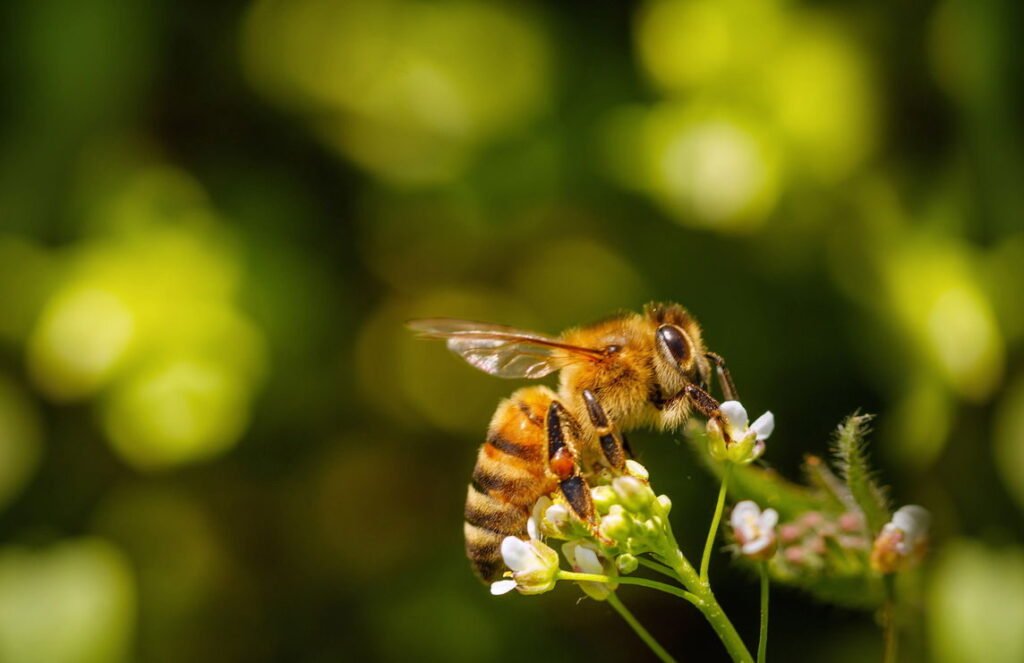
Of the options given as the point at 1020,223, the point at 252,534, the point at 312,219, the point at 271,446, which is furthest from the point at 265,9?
the point at 1020,223

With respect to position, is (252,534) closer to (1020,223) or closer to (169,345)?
(169,345)

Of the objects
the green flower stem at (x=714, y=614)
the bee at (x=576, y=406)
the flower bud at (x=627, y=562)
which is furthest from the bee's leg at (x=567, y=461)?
the green flower stem at (x=714, y=614)

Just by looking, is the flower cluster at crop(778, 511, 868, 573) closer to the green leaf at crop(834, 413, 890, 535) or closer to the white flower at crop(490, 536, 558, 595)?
the green leaf at crop(834, 413, 890, 535)

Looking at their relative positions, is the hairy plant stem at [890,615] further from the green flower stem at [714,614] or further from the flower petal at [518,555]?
the flower petal at [518,555]

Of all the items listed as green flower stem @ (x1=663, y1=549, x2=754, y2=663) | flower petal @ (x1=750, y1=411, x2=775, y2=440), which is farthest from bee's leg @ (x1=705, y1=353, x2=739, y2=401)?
green flower stem @ (x1=663, y1=549, x2=754, y2=663)

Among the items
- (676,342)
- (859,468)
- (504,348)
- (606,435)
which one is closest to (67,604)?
(504,348)

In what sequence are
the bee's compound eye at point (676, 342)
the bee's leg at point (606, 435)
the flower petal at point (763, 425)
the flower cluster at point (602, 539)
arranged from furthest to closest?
the bee's compound eye at point (676, 342)
the bee's leg at point (606, 435)
the flower petal at point (763, 425)
the flower cluster at point (602, 539)
